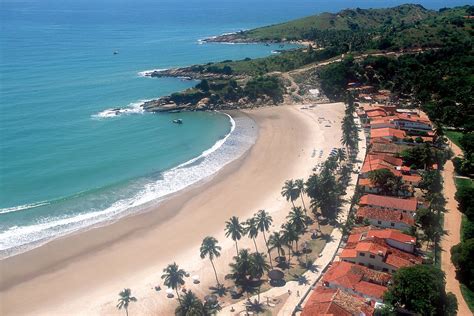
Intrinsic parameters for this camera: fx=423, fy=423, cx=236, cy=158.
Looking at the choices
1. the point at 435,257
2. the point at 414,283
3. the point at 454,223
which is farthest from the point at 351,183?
the point at 414,283

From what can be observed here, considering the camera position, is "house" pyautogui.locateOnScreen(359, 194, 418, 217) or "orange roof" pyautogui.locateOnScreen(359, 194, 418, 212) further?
"orange roof" pyautogui.locateOnScreen(359, 194, 418, 212)

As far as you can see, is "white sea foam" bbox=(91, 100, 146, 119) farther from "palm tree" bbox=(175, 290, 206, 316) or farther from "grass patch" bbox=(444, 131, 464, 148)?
"palm tree" bbox=(175, 290, 206, 316)

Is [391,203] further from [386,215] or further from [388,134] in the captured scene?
[388,134]

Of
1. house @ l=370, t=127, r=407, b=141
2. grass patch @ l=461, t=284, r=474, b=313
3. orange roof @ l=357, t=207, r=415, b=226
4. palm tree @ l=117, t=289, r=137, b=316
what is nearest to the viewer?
palm tree @ l=117, t=289, r=137, b=316

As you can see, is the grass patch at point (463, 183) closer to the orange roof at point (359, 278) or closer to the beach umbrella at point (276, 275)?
the orange roof at point (359, 278)

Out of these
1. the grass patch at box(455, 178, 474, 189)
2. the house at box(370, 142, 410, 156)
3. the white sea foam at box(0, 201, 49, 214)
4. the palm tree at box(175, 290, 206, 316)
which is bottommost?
the grass patch at box(455, 178, 474, 189)

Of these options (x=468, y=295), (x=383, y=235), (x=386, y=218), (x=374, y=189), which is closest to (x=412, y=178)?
(x=374, y=189)

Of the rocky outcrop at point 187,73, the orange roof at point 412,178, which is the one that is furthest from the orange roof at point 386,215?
the rocky outcrop at point 187,73

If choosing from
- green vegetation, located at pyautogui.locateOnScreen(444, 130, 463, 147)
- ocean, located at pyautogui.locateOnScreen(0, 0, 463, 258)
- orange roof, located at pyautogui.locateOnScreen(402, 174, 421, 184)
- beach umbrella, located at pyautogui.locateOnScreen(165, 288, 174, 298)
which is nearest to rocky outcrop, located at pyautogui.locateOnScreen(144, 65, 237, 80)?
ocean, located at pyautogui.locateOnScreen(0, 0, 463, 258)
